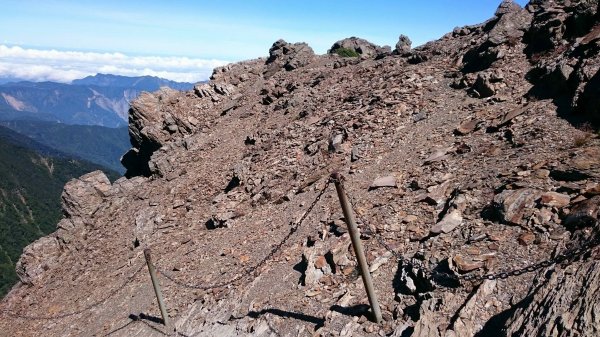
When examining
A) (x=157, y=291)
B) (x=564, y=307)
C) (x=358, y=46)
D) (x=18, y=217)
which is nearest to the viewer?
(x=564, y=307)

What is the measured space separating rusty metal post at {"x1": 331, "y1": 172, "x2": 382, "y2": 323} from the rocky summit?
49 centimetres

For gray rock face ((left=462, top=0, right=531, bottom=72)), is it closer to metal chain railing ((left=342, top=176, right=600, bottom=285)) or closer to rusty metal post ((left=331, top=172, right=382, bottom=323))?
metal chain railing ((left=342, top=176, right=600, bottom=285))

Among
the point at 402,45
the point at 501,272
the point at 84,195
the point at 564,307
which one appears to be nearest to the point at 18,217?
the point at 84,195

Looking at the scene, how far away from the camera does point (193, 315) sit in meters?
13.2

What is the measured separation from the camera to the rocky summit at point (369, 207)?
8.84m

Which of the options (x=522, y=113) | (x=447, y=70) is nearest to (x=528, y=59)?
(x=447, y=70)

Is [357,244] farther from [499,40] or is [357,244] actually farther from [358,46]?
[358,46]

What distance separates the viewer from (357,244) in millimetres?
8664

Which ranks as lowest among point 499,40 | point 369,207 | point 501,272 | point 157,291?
point 157,291

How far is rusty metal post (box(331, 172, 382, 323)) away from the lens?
8.41 m

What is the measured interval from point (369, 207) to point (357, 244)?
532cm

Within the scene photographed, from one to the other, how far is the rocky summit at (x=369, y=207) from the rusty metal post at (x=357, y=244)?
0.49 meters

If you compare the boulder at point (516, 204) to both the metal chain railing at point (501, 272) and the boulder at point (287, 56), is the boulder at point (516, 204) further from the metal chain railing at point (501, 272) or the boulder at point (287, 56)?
the boulder at point (287, 56)

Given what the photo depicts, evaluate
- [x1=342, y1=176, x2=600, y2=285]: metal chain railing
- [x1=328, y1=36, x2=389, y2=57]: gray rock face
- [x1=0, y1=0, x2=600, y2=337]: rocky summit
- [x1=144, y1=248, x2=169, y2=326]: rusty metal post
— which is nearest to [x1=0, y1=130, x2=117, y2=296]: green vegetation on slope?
[x1=0, y1=0, x2=600, y2=337]: rocky summit
